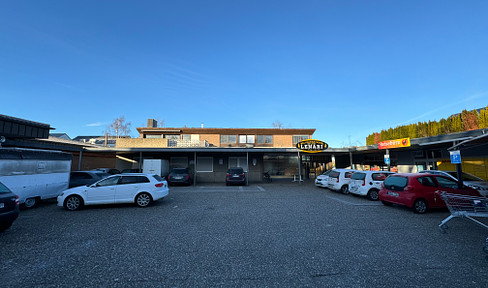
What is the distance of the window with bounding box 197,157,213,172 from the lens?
2003cm

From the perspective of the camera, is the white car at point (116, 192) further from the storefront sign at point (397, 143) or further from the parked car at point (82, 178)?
the storefront sign at point (397, 143)

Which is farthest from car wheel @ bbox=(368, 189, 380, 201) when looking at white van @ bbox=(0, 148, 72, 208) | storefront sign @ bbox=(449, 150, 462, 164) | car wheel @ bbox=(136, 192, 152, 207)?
white van @ bbox=(0, 148, 72, 208)

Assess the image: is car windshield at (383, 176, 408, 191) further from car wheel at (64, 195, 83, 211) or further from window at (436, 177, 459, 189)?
car wheel at (64, 195, 83, 211)

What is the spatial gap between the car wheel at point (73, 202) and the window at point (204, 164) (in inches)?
484

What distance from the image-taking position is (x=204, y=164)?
20.1 meters

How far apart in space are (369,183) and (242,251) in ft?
27.8

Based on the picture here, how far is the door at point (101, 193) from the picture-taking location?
7.86 m

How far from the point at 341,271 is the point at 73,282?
13.3 feet

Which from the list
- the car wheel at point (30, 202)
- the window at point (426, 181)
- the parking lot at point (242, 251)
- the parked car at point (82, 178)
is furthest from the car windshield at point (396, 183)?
the car wheel at point (30, 202)

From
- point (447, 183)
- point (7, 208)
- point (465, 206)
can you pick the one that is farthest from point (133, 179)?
point (447, 183)

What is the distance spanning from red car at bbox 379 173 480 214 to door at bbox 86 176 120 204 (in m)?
10.6

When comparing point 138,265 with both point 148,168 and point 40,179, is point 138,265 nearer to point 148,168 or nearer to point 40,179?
point 40,179

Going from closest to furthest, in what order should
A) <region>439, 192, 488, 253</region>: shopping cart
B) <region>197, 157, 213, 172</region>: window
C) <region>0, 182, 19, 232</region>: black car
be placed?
<region>0, 182, 19, 232</region>: black car → <region>439, 192, 488, 253</region>: shopping cart → <region>197, 157, 213, 172</region>: window

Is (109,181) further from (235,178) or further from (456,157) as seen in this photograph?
(456,157)
